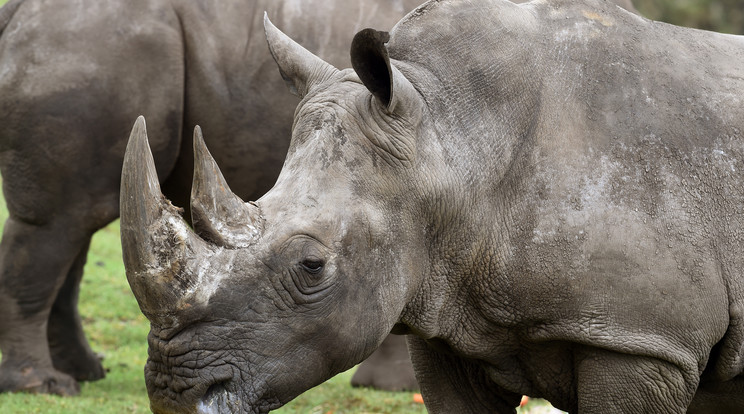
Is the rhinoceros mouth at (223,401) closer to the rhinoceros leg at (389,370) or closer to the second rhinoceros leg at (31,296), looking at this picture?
the second rhinoceros leg at (31,296)

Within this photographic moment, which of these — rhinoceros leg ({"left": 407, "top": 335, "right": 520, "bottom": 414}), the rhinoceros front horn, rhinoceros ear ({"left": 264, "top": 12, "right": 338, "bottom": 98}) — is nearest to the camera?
the rhinoceros front horn

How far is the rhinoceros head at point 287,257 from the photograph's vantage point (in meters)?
4.20

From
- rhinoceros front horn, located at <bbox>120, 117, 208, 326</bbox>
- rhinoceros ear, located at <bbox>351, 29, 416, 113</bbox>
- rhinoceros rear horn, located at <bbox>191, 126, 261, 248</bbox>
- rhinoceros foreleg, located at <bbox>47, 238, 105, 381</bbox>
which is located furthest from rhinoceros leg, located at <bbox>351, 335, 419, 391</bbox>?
rhinoceros front horn, located at <bbox>120, 117, 208, 326</bbox>

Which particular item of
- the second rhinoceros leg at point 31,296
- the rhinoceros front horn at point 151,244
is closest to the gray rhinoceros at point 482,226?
the rhinoceros front horn at point 151,244

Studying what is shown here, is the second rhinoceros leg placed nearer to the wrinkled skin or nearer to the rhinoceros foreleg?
the wrinkled skin

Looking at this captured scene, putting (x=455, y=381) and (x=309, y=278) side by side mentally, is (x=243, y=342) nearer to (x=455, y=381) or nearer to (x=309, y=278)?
(x=309, y=278)

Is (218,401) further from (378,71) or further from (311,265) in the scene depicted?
(378,71)

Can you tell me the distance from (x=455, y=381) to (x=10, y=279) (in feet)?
11.7

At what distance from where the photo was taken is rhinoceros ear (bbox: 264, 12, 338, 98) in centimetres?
490

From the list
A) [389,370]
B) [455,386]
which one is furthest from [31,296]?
[455,386]

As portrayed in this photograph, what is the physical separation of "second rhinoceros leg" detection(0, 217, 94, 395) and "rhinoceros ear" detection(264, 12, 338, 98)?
9.87ft

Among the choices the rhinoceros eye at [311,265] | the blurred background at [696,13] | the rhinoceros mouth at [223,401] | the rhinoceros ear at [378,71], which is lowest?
the blurred background at [696,13]

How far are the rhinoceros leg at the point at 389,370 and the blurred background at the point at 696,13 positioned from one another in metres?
14.9

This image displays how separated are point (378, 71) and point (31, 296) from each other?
4040 mm
